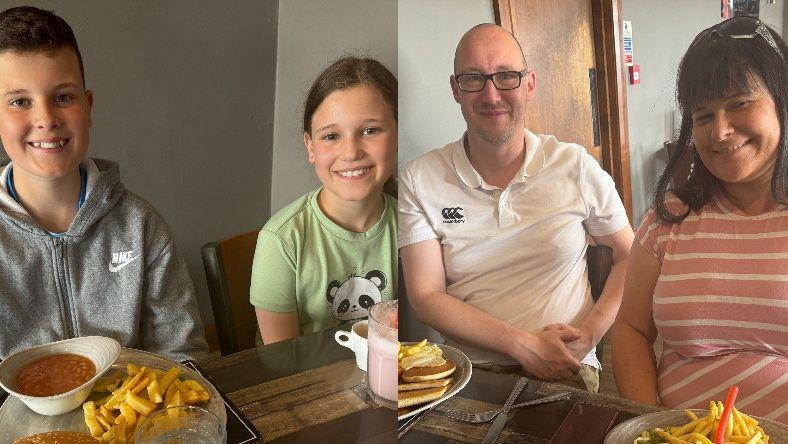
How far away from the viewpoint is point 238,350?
68 cm

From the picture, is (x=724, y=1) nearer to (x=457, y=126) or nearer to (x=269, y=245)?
(x=457, y=126)

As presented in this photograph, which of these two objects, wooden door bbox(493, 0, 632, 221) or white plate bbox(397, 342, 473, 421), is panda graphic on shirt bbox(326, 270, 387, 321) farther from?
wooden door bbox(493, 0, 632, 221)

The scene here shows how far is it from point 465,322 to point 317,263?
0.56ft

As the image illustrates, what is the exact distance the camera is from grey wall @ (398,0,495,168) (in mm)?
550

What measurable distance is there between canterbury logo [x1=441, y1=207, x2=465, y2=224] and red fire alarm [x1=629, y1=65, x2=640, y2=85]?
197 mm

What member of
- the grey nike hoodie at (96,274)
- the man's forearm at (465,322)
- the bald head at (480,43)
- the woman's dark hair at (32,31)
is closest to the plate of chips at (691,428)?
the man's forearm at (465,322)

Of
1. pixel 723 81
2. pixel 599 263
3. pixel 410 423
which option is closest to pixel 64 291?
pixel 410 423

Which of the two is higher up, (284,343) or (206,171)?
(206,171)

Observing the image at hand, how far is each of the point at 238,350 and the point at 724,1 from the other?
0.59 m

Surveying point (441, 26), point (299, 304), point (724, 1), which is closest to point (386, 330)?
point (299, 304)

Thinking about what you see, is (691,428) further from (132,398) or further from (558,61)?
(132,398)

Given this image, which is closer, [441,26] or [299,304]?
[441,26]

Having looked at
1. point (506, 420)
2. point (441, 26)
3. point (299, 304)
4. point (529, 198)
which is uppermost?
point (441, 26)

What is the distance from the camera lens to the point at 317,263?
648 mm
